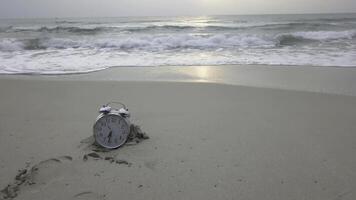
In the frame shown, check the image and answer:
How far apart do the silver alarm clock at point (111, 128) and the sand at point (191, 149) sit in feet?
0.34

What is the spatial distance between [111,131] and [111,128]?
0.03m

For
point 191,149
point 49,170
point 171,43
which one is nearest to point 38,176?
point 49,170

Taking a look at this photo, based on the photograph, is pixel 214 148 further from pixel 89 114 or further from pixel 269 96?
pixel 269 96

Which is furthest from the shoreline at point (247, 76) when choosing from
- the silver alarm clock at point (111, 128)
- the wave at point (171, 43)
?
the wave at point (171, 43)

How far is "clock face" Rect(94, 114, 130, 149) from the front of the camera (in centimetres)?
340

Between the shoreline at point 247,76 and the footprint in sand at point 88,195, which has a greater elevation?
the shoreline at point 247,76

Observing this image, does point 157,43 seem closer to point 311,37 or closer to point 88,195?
point 311,37

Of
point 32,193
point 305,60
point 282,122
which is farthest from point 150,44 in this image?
point 32,193

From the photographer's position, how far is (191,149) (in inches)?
137

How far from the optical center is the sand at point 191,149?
9.10ft

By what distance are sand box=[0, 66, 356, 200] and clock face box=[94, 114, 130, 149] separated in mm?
99

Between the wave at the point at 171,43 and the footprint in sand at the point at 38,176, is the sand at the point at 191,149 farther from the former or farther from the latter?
the wave at the point at 171,43

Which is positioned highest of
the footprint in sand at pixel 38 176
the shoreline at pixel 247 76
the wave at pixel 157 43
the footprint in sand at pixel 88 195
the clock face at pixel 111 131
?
the wave at pixel 157 43

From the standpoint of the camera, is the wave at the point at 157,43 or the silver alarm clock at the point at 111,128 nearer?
the silver alarm clock at the point at 111,128
